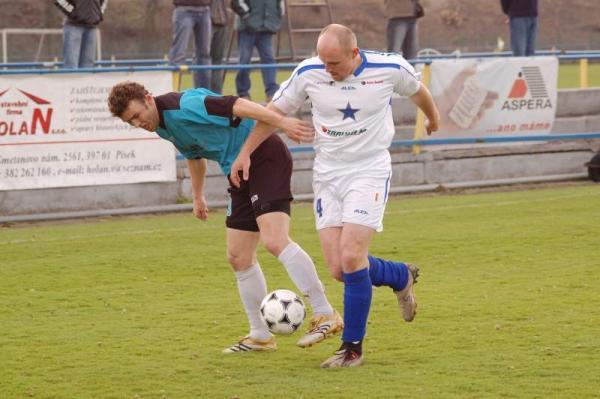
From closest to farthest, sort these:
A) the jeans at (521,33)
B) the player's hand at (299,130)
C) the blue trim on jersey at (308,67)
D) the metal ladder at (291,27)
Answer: the player's hand at (299,130)
the blue trim on jersey at (308,67)
the jeans at (521,33)
the metal ladder at (291,27)

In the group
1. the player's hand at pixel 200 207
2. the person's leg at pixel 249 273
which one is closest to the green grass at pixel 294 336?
the person's leg at pixel 249 273

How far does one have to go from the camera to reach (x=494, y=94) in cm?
1559

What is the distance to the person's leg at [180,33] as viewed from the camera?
1504cm

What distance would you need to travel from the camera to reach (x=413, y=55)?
56.2 feet

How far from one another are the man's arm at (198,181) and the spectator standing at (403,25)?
31.5 feet

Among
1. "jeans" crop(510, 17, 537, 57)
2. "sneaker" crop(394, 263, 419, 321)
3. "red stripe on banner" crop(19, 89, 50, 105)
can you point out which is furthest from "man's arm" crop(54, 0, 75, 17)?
"sneaker" crop(394, 263, 419, 321)

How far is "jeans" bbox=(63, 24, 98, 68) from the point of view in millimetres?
14250

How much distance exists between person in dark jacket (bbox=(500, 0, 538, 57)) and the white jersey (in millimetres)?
10608

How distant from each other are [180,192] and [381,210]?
7.56 meters

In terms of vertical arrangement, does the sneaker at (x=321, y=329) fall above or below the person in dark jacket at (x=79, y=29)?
below

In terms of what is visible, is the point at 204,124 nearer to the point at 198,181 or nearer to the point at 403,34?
the point at 198,181

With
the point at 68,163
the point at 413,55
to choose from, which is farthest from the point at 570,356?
the point at 413,55

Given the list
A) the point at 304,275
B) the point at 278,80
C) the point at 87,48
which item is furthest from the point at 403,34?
the point at 304,275

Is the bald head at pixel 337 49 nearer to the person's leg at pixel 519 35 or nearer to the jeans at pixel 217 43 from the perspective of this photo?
the jeans at pixel 217 43
